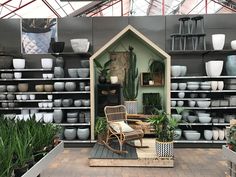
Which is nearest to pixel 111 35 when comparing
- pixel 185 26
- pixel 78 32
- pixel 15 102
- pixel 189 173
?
pixel 78 32

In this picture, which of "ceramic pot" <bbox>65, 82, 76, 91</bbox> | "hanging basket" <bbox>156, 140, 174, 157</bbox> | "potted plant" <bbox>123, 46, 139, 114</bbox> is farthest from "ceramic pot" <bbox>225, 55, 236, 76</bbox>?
"ceramic pot" <bbox>65, 82, 76, 91</bbox>

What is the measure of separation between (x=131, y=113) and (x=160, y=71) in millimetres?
1262

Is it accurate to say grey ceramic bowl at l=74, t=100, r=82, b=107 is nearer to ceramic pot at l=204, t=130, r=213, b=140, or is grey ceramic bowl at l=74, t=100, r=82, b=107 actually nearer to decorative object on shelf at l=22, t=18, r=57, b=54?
decorative object on shelf at l=22, t=18, r=57, b=54

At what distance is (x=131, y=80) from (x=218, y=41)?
2161mm

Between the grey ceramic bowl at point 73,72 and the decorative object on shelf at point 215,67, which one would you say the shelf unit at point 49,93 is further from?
the decorative object on shelf at point 215,67

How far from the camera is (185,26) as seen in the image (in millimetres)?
6066

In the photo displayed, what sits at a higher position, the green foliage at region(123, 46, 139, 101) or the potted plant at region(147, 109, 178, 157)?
the green foliage at region(123, 46, 139, 101)

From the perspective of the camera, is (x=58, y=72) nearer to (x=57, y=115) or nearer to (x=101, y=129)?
(x=57, y=115)

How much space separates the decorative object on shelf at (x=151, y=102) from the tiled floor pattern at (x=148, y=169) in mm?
1174

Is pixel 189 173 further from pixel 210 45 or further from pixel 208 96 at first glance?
pixel 210 45

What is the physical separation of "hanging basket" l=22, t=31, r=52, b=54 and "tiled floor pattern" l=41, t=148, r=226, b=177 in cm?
265

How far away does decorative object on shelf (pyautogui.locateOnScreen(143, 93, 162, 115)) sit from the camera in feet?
19.2

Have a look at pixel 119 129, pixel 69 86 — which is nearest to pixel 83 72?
pixel 69 86

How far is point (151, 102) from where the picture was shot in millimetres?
5934
